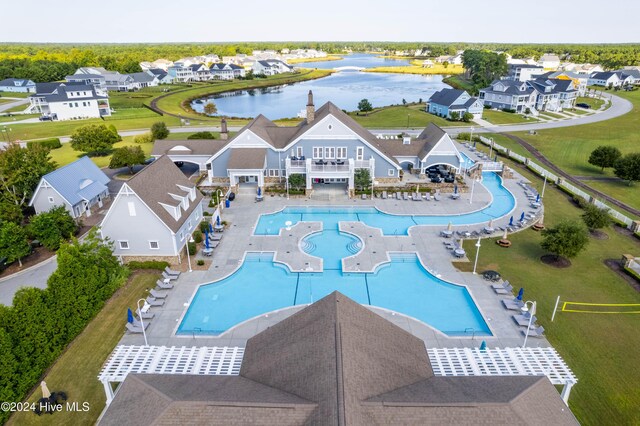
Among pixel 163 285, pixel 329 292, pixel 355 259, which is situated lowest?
pixel 329 292

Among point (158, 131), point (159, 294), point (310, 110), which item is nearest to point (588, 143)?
point (310, 110)

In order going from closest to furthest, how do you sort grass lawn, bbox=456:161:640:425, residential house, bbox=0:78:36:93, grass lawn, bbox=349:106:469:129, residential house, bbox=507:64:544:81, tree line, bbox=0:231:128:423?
tree line, bbox=0:231:128:423 < grass lawn, bbox=456:161:640:425 < grass lawn, bbox=349:106:469:129 < residential house, bbox=0:78:36:93 < residential house, bbox=507:64:544:81

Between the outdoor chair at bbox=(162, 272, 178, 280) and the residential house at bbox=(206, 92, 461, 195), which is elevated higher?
the residential house at bbox=(206, 92, 461, 195)

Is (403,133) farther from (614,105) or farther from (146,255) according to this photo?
(614,105)

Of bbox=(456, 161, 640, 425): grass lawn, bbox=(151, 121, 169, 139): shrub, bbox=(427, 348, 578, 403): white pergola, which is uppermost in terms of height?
bbox=(151, 121, 169, 139): shrub

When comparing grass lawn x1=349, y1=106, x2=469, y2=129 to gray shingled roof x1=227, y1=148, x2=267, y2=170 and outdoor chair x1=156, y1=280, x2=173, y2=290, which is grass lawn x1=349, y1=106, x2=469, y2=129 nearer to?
gray shingled roof x1=227, y1=148, x2=267, y2=170

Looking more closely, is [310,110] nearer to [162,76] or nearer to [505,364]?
[505,364]

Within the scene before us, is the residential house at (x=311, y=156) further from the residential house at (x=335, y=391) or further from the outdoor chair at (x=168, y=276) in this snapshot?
the residential house at (x=335, y=391)

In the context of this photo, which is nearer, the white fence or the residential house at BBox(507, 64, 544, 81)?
the white fence

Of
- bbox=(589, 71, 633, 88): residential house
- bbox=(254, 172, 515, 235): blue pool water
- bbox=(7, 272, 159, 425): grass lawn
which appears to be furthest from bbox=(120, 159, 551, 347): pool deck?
bbox=(589, 71, 633, 88): residential house
